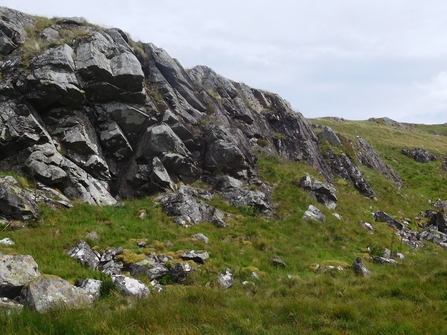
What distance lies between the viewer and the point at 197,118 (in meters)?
27.0

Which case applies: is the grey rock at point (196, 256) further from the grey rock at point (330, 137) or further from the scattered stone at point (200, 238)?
the grey rock at point (330, 137)

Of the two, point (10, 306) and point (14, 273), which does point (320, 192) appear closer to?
point (14, 273)

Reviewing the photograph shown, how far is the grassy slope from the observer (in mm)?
6695

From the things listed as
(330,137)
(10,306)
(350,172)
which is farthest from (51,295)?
(330,137)

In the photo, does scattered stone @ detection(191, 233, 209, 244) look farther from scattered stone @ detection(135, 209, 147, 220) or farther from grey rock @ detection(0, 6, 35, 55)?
grey rock @ detection(0, 6, 35, 55)

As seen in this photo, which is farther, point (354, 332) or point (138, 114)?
point (138, 114)

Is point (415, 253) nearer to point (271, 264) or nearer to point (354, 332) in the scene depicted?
point (271, 264)

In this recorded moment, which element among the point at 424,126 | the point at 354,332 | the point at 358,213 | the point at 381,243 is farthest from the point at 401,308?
the point at 424,126

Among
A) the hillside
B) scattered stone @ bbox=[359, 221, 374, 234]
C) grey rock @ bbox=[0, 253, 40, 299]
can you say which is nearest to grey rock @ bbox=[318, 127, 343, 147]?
the hillside

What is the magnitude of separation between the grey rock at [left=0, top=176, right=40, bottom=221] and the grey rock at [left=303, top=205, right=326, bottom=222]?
51.3ft

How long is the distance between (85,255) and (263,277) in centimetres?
694

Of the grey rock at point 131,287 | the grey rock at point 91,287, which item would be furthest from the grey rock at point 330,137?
the grey rock at point 91,287

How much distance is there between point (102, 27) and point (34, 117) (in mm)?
12198

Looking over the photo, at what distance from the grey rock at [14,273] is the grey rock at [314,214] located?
52.9 feet
